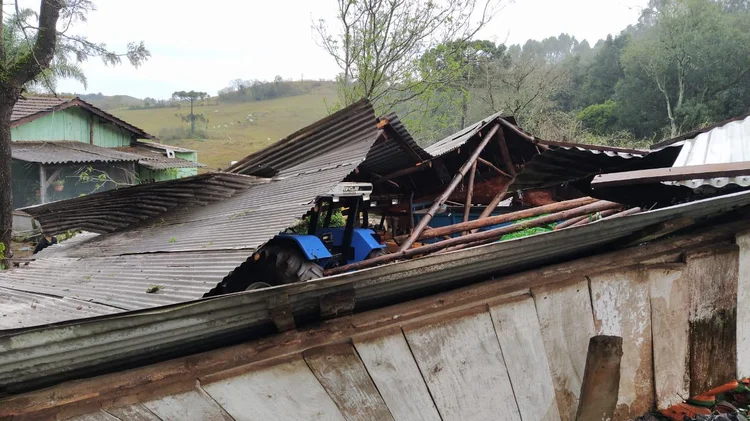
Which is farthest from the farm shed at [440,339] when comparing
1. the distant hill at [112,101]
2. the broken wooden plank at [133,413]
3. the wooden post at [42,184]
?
the distant hill at [112,101]

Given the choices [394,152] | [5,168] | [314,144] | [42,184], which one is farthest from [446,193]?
[42,184]

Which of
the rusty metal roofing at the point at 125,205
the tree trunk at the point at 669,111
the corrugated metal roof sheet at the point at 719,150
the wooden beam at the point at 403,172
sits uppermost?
the tree trunk at the point at 669,111

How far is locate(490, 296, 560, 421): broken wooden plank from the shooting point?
2.04m

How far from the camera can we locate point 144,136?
812 inches

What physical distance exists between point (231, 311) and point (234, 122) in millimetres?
47455

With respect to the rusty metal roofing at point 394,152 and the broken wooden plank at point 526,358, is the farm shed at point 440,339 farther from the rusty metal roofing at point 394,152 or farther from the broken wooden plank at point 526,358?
the rusty metal roofing at point 394,152

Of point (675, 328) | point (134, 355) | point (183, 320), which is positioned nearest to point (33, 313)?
point (134, 355)

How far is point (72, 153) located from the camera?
1545cm

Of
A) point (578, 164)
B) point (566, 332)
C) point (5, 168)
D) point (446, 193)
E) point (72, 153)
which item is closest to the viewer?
point (566, 332)

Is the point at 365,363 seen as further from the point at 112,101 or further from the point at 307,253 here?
the point at 112,101

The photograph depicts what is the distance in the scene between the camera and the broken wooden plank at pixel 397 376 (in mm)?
1795

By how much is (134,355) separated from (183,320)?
0.33 meters

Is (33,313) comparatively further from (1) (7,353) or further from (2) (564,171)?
(2) (564,171)

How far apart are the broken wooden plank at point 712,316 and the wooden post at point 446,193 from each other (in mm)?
3461
